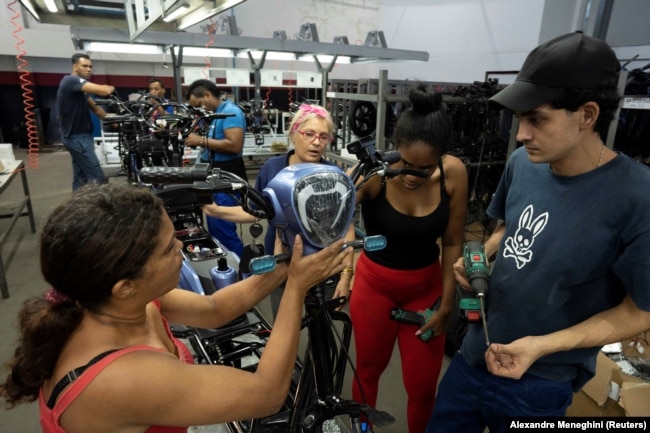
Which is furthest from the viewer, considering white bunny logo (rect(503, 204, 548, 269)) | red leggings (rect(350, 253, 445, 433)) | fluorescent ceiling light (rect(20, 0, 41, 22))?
fluorescent ceiling light (rect(20, 0, 41, 22))

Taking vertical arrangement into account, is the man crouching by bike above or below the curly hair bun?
below

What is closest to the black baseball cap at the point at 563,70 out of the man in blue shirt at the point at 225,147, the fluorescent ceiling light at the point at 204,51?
the man in blue shirt at the point at 225,147

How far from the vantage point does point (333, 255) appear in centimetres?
81

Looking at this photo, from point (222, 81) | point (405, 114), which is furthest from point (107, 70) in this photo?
point (405, 114)

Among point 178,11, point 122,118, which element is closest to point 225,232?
point 122,118

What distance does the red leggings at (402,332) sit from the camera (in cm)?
148

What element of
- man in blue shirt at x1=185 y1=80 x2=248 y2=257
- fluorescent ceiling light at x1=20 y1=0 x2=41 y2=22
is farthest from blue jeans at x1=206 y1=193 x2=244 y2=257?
fluorescent ceiling light at x1=20 y1=0 x2=41 y2=22

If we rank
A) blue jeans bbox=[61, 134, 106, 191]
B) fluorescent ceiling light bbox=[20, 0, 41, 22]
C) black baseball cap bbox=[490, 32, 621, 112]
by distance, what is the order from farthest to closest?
blue jeans bbox=[61, 134, 106, 191]
fluorescent ceiling light bbox=[20, 0, 41, 22]
black baseball cap bbox=[490, 32, 621, 112]

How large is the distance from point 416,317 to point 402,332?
0.09 meters

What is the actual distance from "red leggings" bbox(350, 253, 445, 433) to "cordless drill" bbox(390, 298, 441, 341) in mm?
24

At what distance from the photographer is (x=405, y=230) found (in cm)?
142

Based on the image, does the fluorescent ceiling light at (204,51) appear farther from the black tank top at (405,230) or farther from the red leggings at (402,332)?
the red leggings at (402,332)

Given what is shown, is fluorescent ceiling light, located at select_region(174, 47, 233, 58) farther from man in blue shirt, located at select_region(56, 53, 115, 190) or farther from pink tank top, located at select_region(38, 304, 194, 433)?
pink tank top, located at select_region(38, 304, 194, 433)

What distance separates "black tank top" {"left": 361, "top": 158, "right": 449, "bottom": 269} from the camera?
4.66 ft
